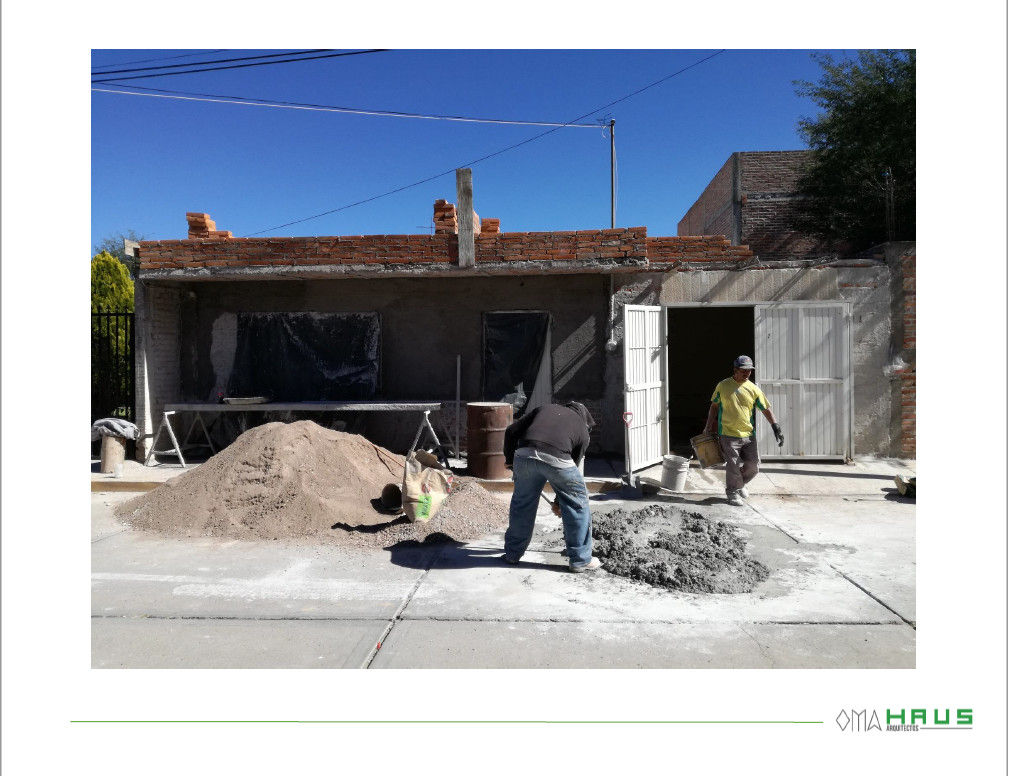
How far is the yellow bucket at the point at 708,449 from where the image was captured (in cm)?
810

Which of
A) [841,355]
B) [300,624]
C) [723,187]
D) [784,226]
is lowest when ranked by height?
[300,624]

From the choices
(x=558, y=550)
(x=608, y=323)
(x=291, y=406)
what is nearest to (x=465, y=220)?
(x=608, y=323)

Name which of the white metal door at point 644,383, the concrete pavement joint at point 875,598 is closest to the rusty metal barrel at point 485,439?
the white metal door at point 644,383

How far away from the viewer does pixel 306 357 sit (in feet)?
37.1

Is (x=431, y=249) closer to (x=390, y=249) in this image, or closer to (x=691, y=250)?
(x=390, y=249)

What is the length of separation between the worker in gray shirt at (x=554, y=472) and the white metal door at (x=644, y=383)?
11.4 feet

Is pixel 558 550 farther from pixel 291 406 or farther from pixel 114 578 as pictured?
pixel 291 406

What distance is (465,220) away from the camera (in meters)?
9.99

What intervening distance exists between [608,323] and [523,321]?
51.8 inches

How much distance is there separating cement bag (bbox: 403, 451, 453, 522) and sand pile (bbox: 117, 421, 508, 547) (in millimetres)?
144

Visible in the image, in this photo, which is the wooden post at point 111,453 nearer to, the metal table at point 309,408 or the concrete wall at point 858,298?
the metal table at point 309,408

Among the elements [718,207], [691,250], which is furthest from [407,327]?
[718,207]

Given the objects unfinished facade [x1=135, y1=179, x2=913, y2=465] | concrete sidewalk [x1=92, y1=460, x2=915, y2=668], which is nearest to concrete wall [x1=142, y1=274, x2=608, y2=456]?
unfinished facade [x1=135, y1=179, x2=913, y2=465]

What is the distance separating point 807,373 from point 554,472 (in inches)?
245
